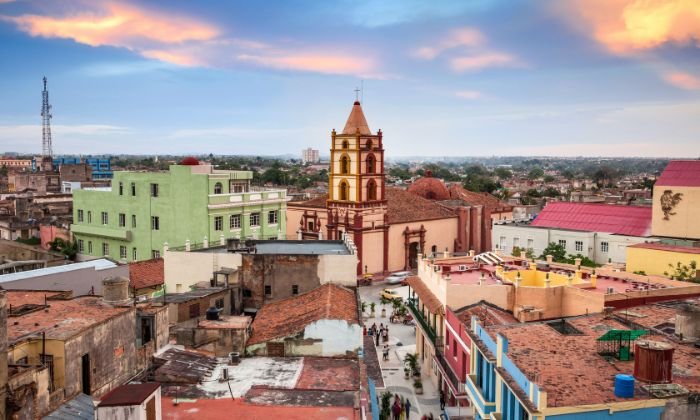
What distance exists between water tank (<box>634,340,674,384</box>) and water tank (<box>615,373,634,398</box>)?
2.84 ft

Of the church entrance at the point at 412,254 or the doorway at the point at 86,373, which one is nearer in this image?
the doorway at the point at 86,373

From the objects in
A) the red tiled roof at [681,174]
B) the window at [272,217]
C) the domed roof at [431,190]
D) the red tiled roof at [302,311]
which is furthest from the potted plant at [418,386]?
the domed roof at [431,190]

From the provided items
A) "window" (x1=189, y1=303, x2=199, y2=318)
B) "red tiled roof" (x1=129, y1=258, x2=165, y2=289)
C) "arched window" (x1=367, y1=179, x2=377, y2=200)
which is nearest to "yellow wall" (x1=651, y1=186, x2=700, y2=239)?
"arched window" (x1=367, y1=179, x2=377, y2=200)

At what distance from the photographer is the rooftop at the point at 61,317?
15.1 metres

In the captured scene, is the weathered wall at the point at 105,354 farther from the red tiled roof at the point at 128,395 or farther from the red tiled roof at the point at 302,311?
the red tiled roof at the point at 302,311

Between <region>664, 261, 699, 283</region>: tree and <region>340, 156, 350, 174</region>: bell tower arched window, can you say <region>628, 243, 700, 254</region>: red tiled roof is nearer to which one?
<region>664, 261, 699, 283</region>: tree

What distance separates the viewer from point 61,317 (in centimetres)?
1689

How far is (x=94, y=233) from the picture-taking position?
147 feet

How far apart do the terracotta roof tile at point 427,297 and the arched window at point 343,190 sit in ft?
66.4

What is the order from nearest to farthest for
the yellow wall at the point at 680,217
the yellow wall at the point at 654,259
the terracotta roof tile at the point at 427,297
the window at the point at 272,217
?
the terracotta roof tile at the point at 427,297, the yellow wall at the point at 654,259, the yellow wall at the point at 680,217, the window at the point at 272,217

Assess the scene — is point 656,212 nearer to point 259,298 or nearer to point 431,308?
point 431,308

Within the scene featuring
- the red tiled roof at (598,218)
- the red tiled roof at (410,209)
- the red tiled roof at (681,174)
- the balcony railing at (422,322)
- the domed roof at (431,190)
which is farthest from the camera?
the domed roof at (431,190)

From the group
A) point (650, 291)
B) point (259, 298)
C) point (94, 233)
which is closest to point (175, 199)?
point (94, 233)

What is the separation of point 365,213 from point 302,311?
95.5 feet
